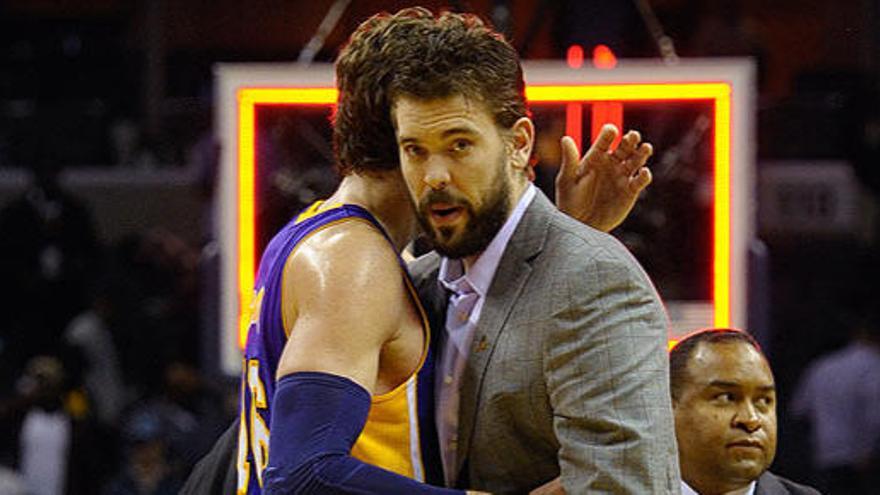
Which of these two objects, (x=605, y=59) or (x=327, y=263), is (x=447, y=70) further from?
(x=605, y=59)

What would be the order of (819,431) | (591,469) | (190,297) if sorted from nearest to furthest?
(591,469)
(819,431)
(190,297)

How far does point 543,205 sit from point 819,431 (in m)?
5.52

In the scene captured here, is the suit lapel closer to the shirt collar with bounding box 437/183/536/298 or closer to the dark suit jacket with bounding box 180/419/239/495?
the shirt collar with bounding box 437/183/536/298

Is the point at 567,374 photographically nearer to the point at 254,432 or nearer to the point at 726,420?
the point at 254,432

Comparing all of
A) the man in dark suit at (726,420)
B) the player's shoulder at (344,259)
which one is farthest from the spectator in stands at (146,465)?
the player's shoulder at (344,259)

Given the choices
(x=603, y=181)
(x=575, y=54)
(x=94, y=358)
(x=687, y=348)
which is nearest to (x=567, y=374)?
(x=603, y=181)

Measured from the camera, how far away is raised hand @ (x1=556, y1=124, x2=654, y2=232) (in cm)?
352

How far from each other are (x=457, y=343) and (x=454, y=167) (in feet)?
1.00

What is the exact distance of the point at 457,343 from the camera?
118 inches

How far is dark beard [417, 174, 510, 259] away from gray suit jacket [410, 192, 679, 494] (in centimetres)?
4

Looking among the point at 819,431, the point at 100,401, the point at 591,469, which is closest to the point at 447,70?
the point at 591,469

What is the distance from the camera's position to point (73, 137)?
11.2 m

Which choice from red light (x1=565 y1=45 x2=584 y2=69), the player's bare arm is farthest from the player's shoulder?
red light (x1=565 y1=45 x2=584 y2=69)

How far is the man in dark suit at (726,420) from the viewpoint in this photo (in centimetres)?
364
